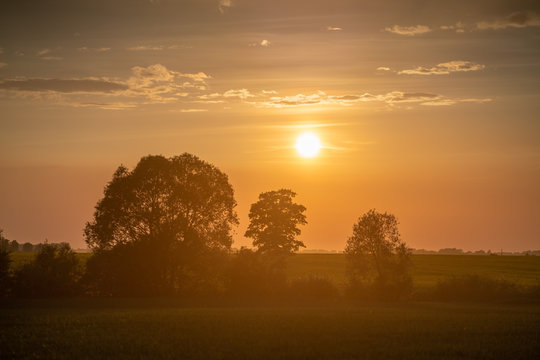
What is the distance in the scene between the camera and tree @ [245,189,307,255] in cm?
8762

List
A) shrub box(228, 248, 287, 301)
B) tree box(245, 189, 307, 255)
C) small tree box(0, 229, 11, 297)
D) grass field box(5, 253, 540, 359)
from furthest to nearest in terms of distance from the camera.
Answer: tree box(245, 189, 307, 255) → shrub box(228, 248, 287, 301) → small tree box(0, 229, 11, 297) → grass field box(5, 253, 540, 359)

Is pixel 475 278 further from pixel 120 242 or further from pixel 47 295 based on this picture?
pixel 47 295

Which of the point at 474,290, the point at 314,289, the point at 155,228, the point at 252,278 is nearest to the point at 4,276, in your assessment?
the point at 155,228

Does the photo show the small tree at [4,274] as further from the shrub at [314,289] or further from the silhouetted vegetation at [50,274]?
the shrub at [314,289]

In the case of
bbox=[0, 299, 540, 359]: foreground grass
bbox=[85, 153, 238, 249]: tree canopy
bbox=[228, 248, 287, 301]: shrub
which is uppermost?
bbox=[85, 153, 238, 249]: tree canopy

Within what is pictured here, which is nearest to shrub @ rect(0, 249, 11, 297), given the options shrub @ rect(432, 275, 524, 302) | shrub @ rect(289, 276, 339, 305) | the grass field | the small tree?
the small tree

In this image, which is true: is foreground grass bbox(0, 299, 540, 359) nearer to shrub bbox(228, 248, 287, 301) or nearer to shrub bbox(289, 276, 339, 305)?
shrub bbox(289, 276, 339, 305)

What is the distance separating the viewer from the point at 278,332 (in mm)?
30516

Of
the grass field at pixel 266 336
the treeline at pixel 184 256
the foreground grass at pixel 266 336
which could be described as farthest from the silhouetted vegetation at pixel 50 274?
the foreground grass at pixel 266 336

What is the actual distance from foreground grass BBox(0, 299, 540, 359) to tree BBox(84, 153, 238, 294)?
21.1 m

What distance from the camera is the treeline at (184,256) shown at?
6103 cm

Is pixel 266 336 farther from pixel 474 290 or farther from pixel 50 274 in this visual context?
pixel 474 290

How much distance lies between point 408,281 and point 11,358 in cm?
4711

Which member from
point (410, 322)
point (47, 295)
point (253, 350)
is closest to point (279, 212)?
point (47, 295)
